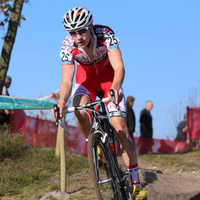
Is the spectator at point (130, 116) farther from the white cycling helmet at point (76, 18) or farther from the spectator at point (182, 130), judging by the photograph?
the white cycling helmet at point (76, 18)

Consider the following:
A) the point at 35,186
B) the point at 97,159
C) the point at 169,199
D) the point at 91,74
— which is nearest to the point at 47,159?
the point at 35,186

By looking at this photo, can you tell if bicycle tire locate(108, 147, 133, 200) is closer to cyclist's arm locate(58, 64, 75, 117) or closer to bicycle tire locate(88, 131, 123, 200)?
bicycle tire locate(88, 131, 123, 200)

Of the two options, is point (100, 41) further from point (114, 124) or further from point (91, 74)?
point (114, 124)

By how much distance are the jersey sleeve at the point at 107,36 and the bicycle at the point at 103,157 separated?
720mm

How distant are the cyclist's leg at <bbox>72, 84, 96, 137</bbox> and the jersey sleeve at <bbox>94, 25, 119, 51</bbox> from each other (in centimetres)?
67

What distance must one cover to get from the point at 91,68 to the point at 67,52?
0.48 metres

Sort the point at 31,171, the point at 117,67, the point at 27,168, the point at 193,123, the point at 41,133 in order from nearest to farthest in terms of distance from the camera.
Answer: the point at 117,67
the point at 31,171
the point at 27,168
the point at 41,133
the point at 193,123

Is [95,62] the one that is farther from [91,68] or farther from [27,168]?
[27,168]

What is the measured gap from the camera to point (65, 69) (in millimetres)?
6047

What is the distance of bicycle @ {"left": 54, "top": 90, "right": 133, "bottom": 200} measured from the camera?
5324 mm

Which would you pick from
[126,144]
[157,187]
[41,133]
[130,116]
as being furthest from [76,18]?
[130,116]

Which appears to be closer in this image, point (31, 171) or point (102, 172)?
point (102, 172)

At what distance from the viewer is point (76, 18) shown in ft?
18.7

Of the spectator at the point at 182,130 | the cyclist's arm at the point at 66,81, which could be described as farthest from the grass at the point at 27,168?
the spectator at the point at 182,130
